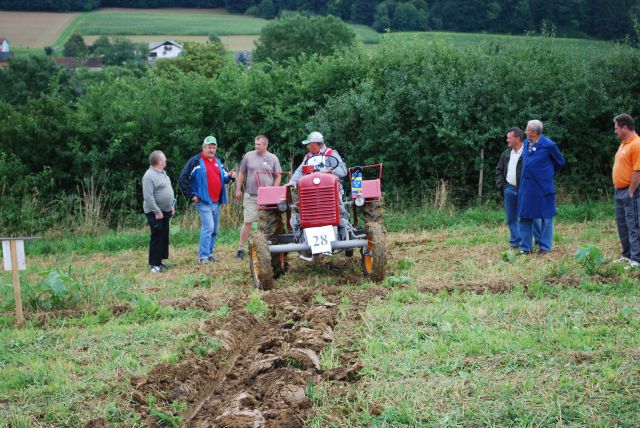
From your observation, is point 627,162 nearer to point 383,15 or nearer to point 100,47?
point 383,15

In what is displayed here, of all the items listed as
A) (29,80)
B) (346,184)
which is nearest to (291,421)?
(346,184)

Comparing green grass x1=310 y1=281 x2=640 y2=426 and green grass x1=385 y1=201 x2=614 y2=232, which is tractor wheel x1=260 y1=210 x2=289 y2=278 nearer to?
green grass x1=310 y1=281 x2=640 y2=426

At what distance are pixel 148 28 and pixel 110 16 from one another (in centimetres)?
376

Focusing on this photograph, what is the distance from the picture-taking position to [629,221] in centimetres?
923

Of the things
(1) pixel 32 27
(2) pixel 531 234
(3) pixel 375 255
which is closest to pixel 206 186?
(3) pixel 375 255

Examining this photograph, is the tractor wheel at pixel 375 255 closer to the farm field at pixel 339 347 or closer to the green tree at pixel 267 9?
the farm field at pixel 339 347

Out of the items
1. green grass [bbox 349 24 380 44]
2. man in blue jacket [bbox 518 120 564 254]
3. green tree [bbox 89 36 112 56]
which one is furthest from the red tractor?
green tree [bbox 89 36 112 56]

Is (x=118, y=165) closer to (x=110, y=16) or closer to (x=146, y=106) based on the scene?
(x=146, y=106)

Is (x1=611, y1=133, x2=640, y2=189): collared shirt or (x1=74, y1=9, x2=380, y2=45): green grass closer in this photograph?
(x1=611, y1=133, x2=640, y2=189): collared shirt

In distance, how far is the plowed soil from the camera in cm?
538

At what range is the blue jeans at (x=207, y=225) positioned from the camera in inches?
441

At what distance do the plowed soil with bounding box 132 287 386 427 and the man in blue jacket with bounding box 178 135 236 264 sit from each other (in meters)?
3.33

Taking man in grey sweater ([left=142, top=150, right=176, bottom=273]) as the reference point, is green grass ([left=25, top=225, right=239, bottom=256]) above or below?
below

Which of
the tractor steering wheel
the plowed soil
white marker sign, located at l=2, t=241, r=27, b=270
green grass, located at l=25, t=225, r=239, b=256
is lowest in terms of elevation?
green grass, located at l=25, t=225, r=239, b=256
